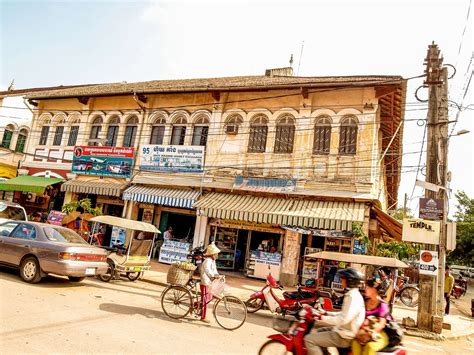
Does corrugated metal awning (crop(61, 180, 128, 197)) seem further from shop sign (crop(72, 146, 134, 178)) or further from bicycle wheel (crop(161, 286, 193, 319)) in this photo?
bicycle wheel (crop(161, 286, 193, 319))

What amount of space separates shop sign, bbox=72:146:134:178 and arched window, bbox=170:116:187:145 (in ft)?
7.26

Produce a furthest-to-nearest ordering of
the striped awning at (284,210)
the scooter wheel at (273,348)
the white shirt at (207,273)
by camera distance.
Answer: the striped awning at (284,210)
the white shirt at (207,273)
the scooter wheel at (273,348)

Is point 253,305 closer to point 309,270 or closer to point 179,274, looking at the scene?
→ point 179,274

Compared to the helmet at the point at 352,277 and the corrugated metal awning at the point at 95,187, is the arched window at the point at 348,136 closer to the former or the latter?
the helmet at the point at 352,277

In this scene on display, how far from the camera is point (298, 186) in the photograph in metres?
13.6

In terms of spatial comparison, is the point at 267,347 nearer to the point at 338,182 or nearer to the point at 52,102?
the point at 338,182

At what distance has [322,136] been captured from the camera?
45.9 feet

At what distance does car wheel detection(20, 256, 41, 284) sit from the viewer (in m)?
8.37

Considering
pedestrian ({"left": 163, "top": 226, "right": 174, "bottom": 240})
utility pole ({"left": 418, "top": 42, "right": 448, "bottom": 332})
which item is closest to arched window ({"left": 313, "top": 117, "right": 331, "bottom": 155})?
utility pole ({"left": 418, "top": 42, "right": 448, "bottom": 332})

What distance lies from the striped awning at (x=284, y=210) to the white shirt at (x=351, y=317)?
26.5 feet

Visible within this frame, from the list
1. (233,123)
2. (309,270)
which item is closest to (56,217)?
(233,123)

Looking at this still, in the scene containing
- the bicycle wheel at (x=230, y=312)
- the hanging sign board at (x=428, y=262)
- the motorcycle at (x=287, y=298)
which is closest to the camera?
the bicycle wheel at (x=230, y=312)

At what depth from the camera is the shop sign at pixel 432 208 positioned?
934cm

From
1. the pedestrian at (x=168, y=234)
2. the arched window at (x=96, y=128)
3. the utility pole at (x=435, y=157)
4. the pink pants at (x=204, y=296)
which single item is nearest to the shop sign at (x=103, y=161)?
the arched window at (x=96, y=128)
